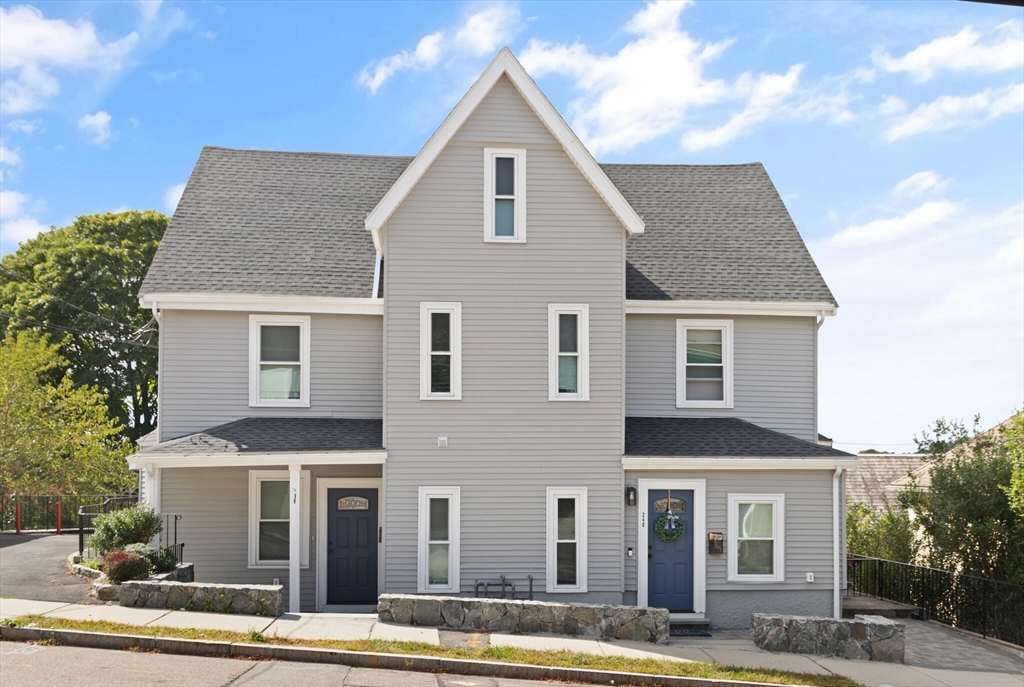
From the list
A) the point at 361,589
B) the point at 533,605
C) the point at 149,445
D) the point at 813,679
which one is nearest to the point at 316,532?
the point at 361,589

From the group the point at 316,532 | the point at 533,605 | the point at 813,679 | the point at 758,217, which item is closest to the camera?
the point at 813,679

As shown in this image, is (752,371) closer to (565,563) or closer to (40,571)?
(565,563)

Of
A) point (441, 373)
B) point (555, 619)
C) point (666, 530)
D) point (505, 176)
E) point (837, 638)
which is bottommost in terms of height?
point (837, 638)

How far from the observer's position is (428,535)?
17.7 m

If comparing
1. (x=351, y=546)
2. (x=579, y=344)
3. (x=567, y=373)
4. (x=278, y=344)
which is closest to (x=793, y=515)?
(x=567, y=373)

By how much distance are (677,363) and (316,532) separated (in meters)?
8.51

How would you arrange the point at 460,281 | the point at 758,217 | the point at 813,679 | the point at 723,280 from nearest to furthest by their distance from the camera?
the point at 813,679, the point at 460,281, the point at 723,280, the point at 758,217

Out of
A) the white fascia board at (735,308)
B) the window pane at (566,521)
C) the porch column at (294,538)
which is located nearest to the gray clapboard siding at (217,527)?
the porch column at (294,538)

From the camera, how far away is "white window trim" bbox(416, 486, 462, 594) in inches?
692

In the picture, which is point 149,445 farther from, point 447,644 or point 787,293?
point 787,293

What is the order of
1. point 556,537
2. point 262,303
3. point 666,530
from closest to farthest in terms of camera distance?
point 556,537
point 666,530
point 262,303

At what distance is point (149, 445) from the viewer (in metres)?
19.5

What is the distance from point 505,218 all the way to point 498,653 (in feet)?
28.0

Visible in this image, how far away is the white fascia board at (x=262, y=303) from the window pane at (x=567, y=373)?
391 cm
